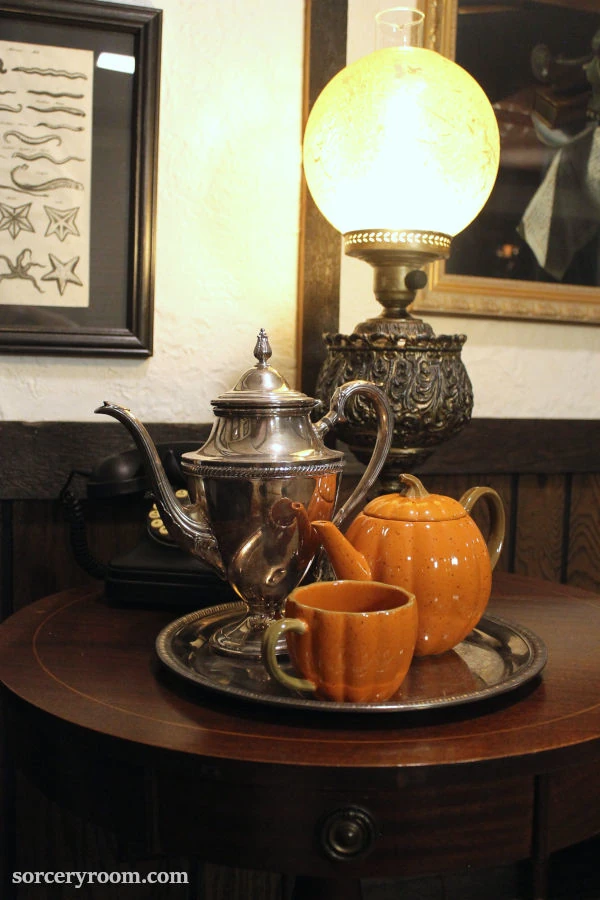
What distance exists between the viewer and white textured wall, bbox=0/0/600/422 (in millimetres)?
1285

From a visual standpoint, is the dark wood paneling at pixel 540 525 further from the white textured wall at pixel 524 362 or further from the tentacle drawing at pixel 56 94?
the tentacle drawing at pixel 56 94

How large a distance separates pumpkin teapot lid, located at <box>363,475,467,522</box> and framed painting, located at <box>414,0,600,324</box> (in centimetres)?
64

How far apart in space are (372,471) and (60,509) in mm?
600

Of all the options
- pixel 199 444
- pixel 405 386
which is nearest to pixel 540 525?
pixel 405 386

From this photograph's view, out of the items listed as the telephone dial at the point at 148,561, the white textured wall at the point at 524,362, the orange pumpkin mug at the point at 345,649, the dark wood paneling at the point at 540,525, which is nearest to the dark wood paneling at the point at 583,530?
the dark wood paneling at the point at 540,525

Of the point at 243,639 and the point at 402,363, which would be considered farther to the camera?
the point at 402,363

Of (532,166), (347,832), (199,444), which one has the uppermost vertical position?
(532,166)

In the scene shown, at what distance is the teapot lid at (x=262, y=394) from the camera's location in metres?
0.82

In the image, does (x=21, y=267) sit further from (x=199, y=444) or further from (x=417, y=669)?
(x=417, y=669)

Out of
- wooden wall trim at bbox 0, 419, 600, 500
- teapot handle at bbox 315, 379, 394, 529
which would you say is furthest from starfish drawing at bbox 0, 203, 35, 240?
teapot handle at bbox 315, 379, 394, 529

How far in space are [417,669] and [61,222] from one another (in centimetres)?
83

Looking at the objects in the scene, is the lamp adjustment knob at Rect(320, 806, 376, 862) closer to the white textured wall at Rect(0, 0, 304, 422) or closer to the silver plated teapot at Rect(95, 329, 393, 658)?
the silver plated teapot at Rect(95, 329, 393, 658)

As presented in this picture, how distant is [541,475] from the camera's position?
1560 mm

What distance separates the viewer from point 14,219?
4.07 ft
